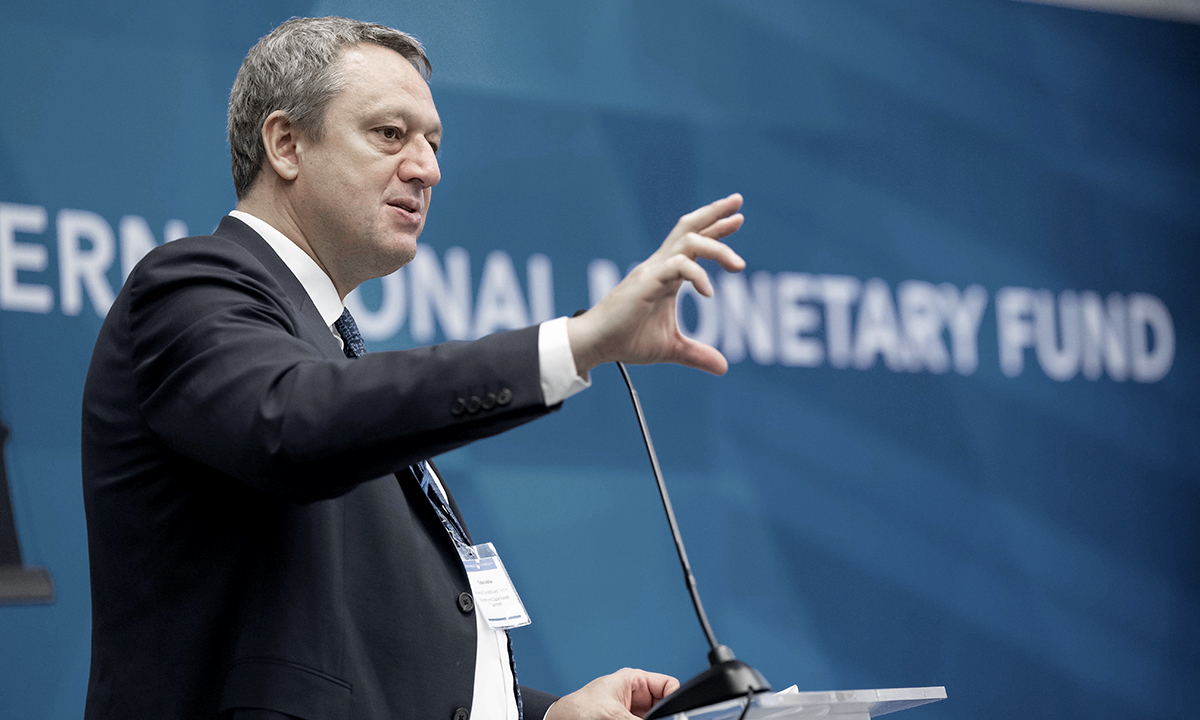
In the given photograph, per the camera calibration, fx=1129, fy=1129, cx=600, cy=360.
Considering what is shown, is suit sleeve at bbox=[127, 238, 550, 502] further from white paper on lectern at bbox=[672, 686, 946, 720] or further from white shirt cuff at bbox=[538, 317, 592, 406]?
white paper on lectern at bbox=[672, 686, 946, 720]

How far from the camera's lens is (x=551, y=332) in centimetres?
103

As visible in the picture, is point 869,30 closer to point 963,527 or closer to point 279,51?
point 963,527

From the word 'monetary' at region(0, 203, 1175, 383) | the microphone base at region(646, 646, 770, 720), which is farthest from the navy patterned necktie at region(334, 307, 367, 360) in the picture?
the word 'monetary' at region(0, 203, 1175, 383)

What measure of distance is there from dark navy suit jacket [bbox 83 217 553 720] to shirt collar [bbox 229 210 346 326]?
13 centimetres

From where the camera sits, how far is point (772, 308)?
3.51 meters

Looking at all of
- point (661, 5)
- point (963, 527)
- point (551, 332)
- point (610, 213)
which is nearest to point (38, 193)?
point (610, 213)

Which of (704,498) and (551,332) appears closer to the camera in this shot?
(551,332)

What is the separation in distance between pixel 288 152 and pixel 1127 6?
12.1 ft

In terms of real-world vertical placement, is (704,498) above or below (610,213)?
below

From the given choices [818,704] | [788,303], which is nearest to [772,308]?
[788,303]

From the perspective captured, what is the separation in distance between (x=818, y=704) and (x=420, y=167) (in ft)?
3.05

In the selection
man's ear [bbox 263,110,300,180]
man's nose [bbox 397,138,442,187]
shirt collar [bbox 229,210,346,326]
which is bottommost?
shirt collar [bbox 229,210,346,326]

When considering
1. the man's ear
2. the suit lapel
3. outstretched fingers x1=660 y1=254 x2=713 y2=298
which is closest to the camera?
outstretched fingers x1=660 y1=254 x2=713 y2=298

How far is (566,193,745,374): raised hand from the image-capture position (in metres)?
0.98
